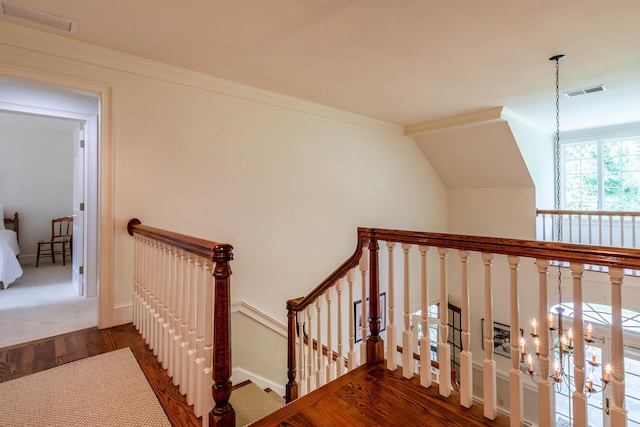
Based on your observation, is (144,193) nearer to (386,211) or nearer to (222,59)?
(222,59)

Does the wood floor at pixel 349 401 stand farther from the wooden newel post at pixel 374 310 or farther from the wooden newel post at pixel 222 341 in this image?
the wooden newel post at pixel 222 341

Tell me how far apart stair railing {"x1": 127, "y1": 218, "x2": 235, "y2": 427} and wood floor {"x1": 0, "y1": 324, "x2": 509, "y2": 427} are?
0.07 meters

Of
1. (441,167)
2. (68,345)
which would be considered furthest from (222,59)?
(441,167)

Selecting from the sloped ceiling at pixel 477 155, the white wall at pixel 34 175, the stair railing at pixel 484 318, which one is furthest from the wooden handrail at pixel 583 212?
the white wall at pixel 34 175

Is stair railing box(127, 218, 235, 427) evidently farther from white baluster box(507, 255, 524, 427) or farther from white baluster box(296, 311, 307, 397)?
white baluster box(507, 255, 524, 427)

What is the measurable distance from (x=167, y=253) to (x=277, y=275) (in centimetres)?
180

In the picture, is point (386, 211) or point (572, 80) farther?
point (386, 211)

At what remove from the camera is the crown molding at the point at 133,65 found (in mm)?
2129

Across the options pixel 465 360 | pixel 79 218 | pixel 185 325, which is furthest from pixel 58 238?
pixel 465 360

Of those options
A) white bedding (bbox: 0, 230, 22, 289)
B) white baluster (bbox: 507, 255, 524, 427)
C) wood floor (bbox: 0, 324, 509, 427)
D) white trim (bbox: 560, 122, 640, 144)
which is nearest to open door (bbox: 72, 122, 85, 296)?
white bedding (bbox: 0, 230, 22, 289)

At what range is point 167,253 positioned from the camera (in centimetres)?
179

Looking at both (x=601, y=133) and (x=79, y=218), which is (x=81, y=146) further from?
(x=601, y=133)

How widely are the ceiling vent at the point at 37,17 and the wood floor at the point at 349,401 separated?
2.28 meters

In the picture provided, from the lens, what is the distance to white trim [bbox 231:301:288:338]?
10.2 ft
